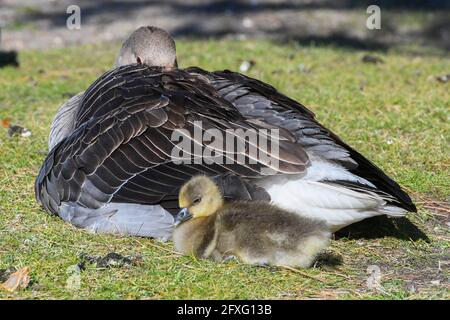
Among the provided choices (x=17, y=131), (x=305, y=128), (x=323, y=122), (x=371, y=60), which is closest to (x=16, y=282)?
(x=305, y=128)

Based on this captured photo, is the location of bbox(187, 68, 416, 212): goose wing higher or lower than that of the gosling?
higher

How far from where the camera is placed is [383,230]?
521cm

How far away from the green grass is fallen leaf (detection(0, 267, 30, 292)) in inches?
1.8

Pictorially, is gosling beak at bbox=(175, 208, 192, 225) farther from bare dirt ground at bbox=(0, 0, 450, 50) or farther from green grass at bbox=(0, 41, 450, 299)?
bare dirt ground at bbox=(0, 0, 450, 50)

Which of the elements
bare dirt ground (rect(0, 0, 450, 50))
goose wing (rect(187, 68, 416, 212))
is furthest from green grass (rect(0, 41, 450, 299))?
bare dirt ground (rect(0, 0, 450, 50))

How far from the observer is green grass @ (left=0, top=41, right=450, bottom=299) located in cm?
421

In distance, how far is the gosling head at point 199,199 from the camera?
14.8 feet

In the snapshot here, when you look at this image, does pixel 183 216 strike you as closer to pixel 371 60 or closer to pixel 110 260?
pixel 110 260

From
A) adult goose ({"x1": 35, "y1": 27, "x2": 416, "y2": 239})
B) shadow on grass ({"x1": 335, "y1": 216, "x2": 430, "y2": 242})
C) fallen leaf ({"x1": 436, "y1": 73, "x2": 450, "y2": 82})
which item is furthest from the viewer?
fallen leaf ({"x1": 436, "y1": 73, "x2": 450, "y2": 82})

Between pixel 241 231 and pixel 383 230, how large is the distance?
122 cm

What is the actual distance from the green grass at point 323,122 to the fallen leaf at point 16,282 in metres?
0.05

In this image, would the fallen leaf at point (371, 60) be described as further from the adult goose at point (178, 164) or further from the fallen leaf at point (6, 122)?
the adult goose at point (178, 164)

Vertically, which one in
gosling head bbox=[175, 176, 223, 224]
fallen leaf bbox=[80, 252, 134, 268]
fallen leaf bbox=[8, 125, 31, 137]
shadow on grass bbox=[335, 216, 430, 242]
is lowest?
shadow on grass bbox=[335, 216, 430, 242]

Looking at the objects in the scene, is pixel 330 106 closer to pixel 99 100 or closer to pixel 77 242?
pixel 99 100
